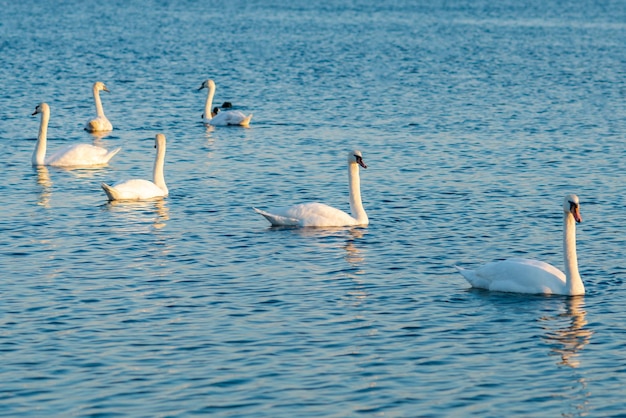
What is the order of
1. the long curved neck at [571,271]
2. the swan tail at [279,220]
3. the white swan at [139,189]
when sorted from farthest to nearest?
the white swan at [139,189], the swan tail at [279,220], the long curved neck at [571,271]

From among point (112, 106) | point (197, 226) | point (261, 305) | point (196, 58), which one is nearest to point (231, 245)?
point (197, 226)

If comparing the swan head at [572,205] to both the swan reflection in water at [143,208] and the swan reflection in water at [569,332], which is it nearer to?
the swan reflection in water at [569,332]

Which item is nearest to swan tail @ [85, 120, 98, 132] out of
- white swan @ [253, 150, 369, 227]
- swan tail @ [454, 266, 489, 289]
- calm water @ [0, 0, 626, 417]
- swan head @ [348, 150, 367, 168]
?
calm water @ [0, 0, 626, 417]

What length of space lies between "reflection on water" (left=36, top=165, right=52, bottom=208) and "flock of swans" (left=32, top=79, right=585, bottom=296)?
552 mm

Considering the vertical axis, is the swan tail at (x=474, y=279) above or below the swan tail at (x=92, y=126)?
below

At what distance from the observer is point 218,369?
1345cm

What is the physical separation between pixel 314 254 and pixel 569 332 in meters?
5.30

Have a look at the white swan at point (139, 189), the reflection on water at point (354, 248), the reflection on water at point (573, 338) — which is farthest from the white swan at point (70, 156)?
the reflection on water at point (573, 338)

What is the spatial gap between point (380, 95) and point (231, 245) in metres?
23.4

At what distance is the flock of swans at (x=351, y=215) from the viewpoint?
650 inches

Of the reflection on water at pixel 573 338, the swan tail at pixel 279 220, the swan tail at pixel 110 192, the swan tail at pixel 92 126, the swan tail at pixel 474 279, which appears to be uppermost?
the swan tail at pixel 92 126

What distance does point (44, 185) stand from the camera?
83.5ft

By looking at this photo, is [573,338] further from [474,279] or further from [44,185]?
[44,185]

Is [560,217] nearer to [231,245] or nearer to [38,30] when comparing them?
[231,245]
